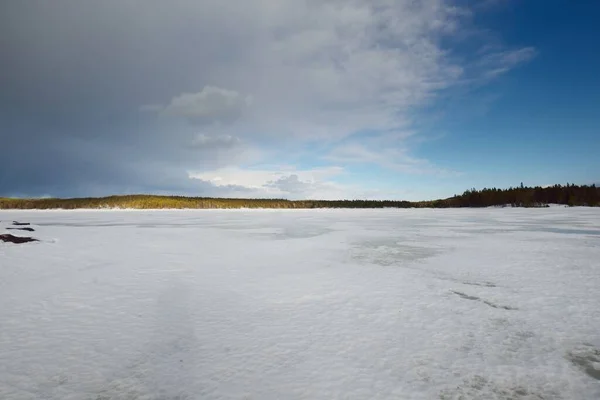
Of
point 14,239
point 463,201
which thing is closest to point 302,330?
point 14,239

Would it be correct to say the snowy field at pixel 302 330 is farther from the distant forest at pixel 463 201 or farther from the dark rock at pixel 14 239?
the distant forest at pixel 463 201

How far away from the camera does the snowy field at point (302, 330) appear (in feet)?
11.6

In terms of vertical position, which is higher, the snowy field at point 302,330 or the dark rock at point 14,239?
the dark rock at point 14,239

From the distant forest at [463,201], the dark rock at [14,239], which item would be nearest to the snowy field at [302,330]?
the dark rock at [14,239]

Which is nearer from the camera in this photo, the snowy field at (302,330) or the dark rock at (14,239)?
the snowy field at (302,330)

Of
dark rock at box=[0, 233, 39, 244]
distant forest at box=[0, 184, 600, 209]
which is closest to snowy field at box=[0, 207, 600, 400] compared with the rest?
dark rock at box=[0, 233, 39, 244]

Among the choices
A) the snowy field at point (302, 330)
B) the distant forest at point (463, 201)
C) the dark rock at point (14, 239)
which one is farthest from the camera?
the distant forest at point (463, 201)

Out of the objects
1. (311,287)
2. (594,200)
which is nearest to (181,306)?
(311,287)

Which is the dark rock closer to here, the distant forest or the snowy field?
the snowy field

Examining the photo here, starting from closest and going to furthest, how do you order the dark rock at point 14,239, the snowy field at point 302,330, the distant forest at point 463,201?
the snowy field at point 302,330, the dark rock at point 14,239, the distant forest at point 463,201

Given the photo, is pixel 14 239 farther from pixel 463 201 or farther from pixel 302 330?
pixel 463 201

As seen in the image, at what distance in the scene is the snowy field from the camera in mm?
3547

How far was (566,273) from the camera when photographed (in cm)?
848

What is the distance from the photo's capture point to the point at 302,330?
5.05 meters
